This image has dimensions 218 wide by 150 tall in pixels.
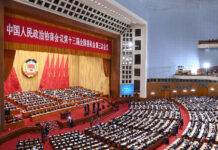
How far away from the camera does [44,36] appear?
39.9 feet

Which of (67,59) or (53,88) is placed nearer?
(53,88)

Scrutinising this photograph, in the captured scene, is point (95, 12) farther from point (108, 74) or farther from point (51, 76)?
point (51, 76)

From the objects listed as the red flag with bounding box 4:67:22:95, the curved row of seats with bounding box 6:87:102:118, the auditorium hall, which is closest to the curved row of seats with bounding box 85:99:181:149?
the auditorium hall

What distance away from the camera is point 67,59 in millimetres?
21453

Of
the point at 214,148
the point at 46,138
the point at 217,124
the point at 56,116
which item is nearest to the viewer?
the point at 214,148

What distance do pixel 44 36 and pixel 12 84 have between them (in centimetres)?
708

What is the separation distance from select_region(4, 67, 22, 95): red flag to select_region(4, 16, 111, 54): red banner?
6.44m

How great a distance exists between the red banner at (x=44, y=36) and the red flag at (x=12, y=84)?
254 inches

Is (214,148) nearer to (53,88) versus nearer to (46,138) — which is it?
(46,138)

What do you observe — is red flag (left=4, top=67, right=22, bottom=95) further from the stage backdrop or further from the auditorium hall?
the stage backdrop

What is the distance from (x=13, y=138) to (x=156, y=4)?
63.5ft

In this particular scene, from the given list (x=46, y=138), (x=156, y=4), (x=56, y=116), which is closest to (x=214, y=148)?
(x=46, y=138)

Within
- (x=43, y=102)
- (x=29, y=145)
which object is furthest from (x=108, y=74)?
(x=29, y=145)

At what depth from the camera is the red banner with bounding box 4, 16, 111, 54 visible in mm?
10492
